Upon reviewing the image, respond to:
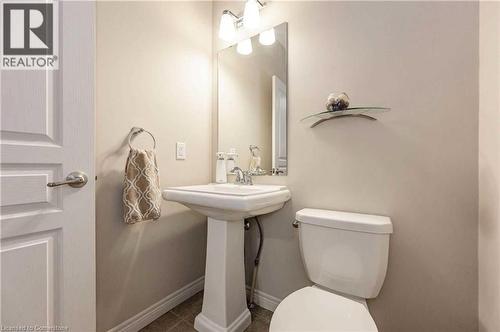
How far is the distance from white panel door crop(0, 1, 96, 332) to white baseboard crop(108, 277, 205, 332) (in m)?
0.41

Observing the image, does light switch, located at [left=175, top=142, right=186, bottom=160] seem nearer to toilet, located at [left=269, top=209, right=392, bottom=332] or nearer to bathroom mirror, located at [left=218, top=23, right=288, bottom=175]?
bathroom mirror, located at [left=218, top=23, right=288, bottom=175]

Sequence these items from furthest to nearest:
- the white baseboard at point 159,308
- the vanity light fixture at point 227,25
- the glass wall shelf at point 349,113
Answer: the vanity light fixture at point 227,25, the white baseboard at point 159,308, the glass wall shelf at point 349,113

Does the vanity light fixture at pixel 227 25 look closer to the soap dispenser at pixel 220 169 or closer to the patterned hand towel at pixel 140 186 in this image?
the soap dispenser at pixel 220 169

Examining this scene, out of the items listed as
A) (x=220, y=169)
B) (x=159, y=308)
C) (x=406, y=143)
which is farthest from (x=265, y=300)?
(x=406, y=143)

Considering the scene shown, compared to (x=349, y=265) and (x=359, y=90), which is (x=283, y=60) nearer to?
(x=359, y=90)

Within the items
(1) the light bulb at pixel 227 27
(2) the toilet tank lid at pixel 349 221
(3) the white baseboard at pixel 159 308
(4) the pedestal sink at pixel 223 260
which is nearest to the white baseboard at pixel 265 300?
(4) the pedestal sink at pixel 223 260

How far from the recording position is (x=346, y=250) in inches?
36.2

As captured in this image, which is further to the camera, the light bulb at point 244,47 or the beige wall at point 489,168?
the light bulb at point 244,47

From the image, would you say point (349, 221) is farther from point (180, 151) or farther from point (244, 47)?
point (244, 47)

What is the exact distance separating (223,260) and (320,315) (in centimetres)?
55

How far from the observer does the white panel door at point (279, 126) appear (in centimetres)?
133

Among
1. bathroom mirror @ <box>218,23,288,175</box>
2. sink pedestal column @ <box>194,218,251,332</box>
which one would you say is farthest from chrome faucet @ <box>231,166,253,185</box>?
sink pedestal column @ <box>194,218,251,332</box>

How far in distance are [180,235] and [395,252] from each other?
1258 millimetres

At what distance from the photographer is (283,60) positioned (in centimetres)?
133
